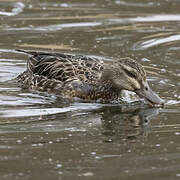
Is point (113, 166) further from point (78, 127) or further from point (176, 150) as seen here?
point (78, 127)

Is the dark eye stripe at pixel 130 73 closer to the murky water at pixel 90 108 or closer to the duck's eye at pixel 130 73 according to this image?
the duck's eye at pixel 130 73

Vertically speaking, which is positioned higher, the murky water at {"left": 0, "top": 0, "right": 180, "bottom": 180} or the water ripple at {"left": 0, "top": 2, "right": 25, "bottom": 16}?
the water ripple at {"left": 0, "top": 2, "right": 25, "bottom": 16}

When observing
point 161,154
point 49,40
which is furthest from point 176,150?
point 49,40

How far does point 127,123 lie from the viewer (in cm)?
927

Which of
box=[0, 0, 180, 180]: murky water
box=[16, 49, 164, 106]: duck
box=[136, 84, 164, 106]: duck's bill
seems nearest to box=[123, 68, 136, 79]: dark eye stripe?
box=[16, 49, 164, 106]: duck

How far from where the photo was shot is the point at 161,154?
305 inches

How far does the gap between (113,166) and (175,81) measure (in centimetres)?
421

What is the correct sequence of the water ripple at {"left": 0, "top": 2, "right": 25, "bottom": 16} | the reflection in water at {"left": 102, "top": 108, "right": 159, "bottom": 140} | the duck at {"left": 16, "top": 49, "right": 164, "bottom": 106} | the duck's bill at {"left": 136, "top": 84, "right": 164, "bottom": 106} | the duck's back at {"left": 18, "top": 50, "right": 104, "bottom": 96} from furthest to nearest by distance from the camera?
the water ripple at {"left": 0, "top": 2, "right": 25, "bottom": 16}
the duck's back at {"left": 18, "top": 50, "right": 104, "bottom": 96}
the duck at {"left": 16, "top": 49, "right": 164, "bottom": 106}
the duck's bill at {"left": 136, "top": 84, "right": 164, "bottom": 106}
the reflection in water at {"left": 102, "top": 108, "right": 159, "bottom": 140}

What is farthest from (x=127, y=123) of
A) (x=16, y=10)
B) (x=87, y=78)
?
(x=16, y=10)

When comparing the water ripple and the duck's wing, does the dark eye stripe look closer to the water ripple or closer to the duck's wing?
the duck's wing

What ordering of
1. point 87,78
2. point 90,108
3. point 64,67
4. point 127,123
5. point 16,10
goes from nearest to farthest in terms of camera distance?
point 127,123 < point 90,108 < point 87,78 < point 64,67 < point 16,10

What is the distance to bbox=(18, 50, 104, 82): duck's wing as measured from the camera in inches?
428

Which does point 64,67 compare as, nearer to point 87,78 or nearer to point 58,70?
point 58,70

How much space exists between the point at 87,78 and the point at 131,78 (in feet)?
2.51
